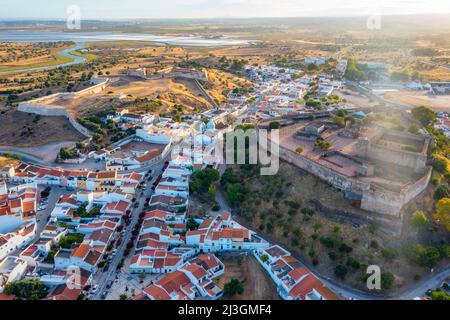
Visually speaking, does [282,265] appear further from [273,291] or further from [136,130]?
[136,130]

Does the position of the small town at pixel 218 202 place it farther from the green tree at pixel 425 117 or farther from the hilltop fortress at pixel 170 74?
the hilltop fortress at pixel 170 74

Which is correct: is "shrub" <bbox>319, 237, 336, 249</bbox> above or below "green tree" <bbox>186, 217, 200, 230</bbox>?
above

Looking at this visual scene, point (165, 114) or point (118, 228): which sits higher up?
point (165, 114)

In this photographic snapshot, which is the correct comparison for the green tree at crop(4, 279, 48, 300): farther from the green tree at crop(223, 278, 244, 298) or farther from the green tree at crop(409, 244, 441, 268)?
the green tree at crop(409, 244, 441, 268)

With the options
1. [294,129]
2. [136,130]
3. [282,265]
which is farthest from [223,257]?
[136,130]

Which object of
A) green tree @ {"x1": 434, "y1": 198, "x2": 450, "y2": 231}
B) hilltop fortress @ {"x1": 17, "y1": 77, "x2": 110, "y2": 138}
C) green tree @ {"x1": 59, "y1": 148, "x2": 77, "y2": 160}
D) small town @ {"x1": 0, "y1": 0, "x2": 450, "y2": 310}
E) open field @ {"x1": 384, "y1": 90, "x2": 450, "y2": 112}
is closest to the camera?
small town @ {"x1": 0, "y1": 0, "x2": 450, "y2": 310}

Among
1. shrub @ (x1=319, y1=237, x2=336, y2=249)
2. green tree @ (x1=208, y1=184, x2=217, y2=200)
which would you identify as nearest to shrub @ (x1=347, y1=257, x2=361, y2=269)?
shrub @ (x1=319, y1=237, x2=336, y2=249)
